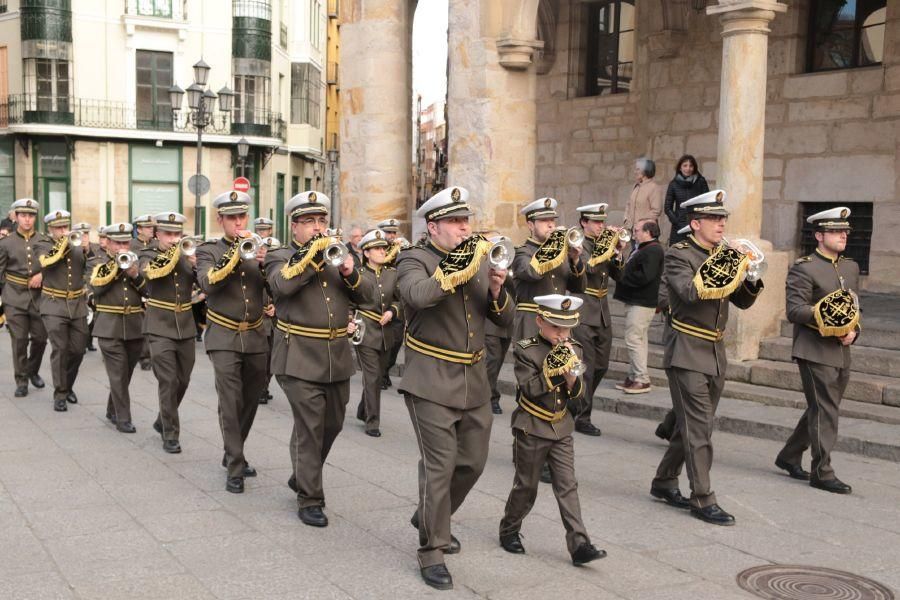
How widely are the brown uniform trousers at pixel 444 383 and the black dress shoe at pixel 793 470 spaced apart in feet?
10.4

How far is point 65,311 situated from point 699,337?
7.18m

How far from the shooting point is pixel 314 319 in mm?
7109

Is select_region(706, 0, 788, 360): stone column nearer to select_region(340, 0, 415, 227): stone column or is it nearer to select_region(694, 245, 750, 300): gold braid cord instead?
select_region(694, 245, 750, 300): gold braid cord

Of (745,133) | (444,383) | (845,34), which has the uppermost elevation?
(845,34)

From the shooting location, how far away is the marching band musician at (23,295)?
40.5ft

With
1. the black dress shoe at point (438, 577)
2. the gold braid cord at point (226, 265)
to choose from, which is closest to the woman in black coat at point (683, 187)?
the gold braid cord at point (226, 265)

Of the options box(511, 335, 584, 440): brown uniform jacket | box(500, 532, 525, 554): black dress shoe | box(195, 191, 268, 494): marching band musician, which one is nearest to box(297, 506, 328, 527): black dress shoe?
box(195, 191, 268, 494): marching band musician

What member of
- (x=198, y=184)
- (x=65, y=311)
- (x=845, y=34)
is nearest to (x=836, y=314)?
(x=65, y=311)

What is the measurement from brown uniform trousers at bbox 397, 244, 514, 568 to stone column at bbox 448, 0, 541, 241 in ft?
27.3

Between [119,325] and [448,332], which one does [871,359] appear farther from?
[119,325]

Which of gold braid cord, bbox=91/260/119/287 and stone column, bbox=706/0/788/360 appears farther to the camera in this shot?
stone column, bbox=706/0/788/360

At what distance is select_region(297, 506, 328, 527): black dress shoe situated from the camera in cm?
677

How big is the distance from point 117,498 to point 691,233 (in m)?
4.38

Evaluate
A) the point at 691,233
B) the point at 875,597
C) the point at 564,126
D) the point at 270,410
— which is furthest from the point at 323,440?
the point at 564,126
